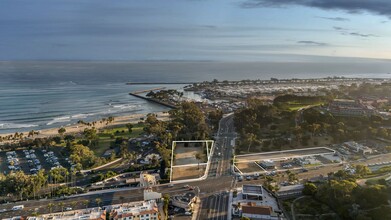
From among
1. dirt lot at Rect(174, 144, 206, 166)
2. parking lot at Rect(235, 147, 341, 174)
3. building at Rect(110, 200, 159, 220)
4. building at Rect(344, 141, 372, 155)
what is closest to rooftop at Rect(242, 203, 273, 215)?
building at Rect(110, 200, 159, 220)

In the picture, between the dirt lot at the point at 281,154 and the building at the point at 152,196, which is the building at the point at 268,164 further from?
the building at the point at 152,196

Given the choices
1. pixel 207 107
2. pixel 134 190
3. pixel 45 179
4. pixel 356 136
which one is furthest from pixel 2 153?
pixel 356 136

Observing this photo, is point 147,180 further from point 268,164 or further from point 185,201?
point 268,164

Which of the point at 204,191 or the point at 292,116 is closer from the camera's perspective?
the point at 204,191

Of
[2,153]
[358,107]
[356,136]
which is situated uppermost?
[358,107]

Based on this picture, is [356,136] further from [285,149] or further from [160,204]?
[160,204]

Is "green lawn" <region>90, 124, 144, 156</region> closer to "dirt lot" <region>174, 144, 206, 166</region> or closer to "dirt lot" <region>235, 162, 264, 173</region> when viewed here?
"dirt lot" <region>174, 144, 206, 166</region>
